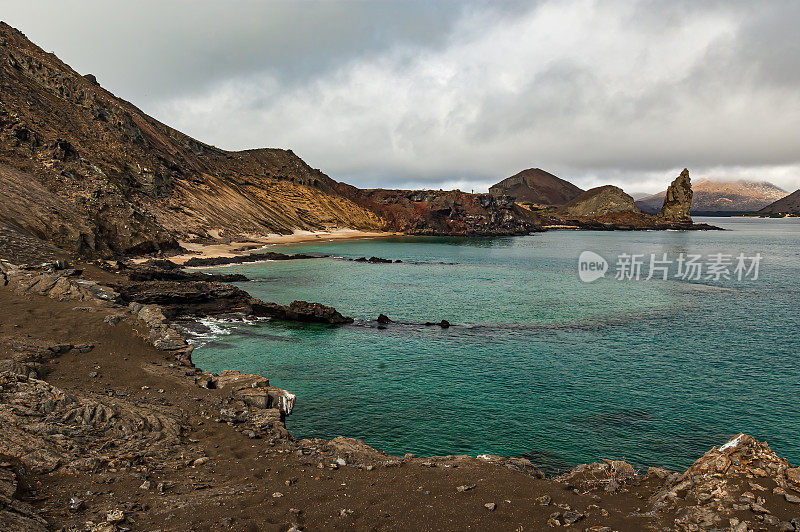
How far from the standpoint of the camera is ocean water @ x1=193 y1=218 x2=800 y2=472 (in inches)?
840

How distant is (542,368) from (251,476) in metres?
23.6

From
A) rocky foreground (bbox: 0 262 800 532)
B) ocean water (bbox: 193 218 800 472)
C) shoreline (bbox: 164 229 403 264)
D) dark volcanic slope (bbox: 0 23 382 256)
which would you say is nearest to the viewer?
rocky foreground (bbox: 0 262 800 532)

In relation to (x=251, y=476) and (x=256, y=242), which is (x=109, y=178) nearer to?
(x=256, y=242)

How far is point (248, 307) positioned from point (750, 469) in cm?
4178

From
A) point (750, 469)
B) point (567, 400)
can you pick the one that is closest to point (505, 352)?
point (567, 400)

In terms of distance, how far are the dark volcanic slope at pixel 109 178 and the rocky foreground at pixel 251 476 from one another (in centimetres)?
3709

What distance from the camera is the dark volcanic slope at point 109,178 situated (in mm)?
56875

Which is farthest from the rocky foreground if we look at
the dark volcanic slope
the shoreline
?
the shoreline

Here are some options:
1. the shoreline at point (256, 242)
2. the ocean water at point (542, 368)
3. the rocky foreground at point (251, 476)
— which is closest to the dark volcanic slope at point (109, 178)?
the shoreline at point (256, 242)

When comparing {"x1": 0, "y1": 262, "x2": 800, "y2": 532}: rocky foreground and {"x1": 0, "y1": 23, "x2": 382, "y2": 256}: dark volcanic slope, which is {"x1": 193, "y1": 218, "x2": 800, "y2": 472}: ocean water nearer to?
{"x1": 0, "y1": 262, "x2": 800, "y2": 532}: rocky foreground

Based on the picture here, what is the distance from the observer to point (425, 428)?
22.0 metres

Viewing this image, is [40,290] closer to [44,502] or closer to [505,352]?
[44,502]

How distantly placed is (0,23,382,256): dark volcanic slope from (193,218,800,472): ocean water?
25.7m

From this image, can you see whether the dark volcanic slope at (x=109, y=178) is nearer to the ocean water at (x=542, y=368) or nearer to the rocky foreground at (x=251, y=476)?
the ocean water at (x=542, y=368)
